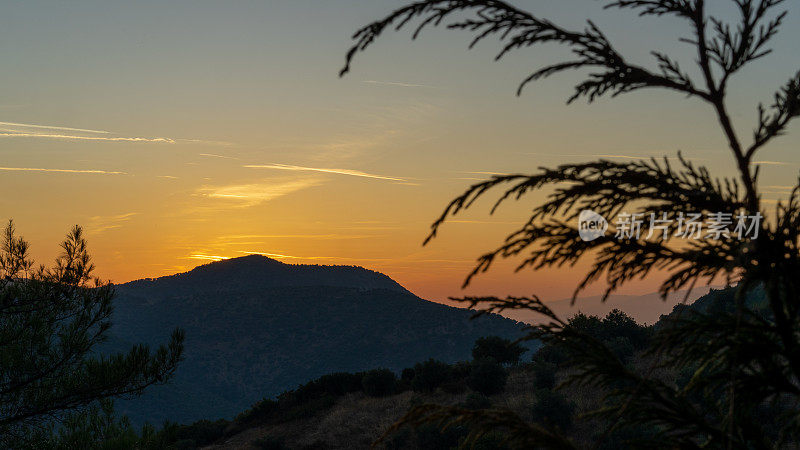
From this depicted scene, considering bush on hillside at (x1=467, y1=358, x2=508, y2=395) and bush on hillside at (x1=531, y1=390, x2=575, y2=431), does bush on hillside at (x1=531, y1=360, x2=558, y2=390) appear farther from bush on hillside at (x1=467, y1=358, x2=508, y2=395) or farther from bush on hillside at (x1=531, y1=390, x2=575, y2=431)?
bush on hillside at (x1=531, y1=390, x2=575, y2=431)

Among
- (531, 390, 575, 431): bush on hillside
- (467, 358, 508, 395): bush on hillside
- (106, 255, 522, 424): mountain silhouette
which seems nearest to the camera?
(531, 390, 575, 431): bush on hillside

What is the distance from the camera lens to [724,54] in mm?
4230

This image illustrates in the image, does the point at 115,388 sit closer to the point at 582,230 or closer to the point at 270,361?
the point at 582,230

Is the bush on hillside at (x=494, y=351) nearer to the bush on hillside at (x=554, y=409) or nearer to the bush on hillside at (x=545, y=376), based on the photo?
the bush on hillside at (x=545, y=376)

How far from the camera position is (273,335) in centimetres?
13612

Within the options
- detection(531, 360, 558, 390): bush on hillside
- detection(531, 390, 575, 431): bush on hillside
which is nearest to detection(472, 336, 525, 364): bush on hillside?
detection(531, 360, 558, 390): bush on hillside

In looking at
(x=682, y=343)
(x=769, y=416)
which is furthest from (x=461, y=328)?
(x=682, y=343)

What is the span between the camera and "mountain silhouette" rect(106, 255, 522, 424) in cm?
11706

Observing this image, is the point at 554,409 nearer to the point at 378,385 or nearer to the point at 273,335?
the point at 378,385

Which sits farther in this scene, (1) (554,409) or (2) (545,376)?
(2) (545,376)

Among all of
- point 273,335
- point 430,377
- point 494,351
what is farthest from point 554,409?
point 273,335

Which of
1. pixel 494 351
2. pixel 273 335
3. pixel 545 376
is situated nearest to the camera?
pixel 545 376

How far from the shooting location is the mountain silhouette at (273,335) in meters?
117

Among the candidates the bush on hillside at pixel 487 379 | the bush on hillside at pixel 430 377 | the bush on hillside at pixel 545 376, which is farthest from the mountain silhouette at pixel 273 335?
the bush on hillside at pixel 487 379
